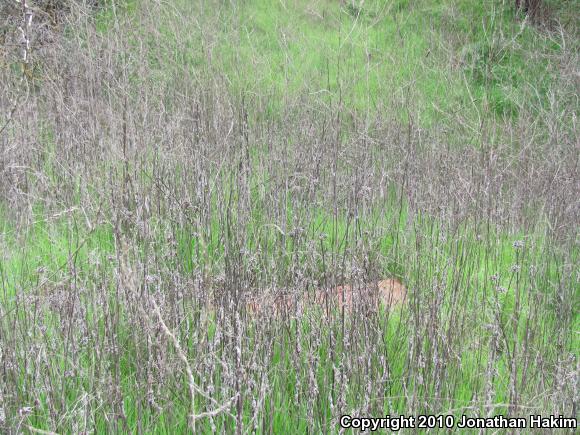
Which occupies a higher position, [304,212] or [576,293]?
[304,212]

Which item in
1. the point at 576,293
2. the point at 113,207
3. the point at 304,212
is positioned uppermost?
the point at 113,207

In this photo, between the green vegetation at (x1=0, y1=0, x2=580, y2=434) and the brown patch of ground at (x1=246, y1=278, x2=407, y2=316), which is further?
the brown patch of ground at (x1=246, y1=278, x2=407, y2=316)

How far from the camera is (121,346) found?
232cm

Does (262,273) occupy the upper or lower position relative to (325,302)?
lower

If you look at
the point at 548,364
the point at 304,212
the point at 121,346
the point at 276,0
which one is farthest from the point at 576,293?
the point at 276,0

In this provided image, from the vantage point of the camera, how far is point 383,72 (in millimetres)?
6680

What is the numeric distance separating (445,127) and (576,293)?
237 centimetres

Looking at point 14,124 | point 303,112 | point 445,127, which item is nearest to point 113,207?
point 14,124

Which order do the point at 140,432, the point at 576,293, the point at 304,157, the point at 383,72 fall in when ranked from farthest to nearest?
the point at 383,72 < the point at 304,157 < the point at 576,293 < the point at 140,432

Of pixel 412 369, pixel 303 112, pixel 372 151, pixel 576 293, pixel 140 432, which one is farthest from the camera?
pixel 303 112

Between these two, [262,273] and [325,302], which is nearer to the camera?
[325,302]

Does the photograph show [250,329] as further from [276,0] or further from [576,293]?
[276,0]

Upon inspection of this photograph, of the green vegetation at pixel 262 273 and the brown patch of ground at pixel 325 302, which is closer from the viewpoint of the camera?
the green vegetation at pixel 262 273

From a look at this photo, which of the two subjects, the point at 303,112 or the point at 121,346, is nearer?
the point at 121,346
